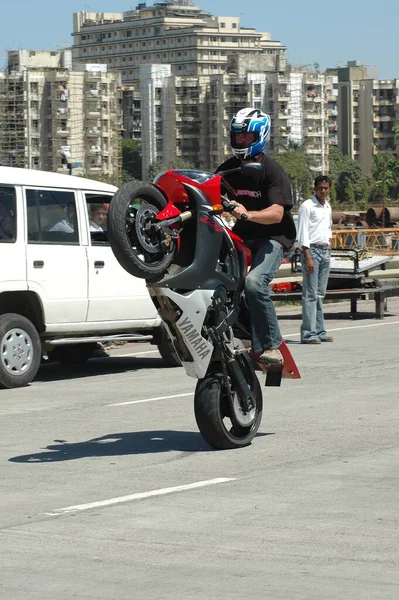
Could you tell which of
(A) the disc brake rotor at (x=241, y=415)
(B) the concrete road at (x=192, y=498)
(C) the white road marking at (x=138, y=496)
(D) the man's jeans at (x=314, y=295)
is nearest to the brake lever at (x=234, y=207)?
(A) the disc brake rotor at (x=241, y=415)

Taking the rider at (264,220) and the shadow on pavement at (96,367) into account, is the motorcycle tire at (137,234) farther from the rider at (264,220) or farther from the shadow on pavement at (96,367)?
the shadow on pavement at (96,367)

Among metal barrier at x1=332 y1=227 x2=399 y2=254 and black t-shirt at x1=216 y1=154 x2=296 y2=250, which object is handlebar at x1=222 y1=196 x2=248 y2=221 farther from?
metal barrier at x1=332 y1=227 x2=399 y2=254

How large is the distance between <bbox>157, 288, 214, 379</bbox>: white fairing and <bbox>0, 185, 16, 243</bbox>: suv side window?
5.25 meters

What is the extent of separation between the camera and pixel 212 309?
8.88 m

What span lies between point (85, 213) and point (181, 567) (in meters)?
8.84

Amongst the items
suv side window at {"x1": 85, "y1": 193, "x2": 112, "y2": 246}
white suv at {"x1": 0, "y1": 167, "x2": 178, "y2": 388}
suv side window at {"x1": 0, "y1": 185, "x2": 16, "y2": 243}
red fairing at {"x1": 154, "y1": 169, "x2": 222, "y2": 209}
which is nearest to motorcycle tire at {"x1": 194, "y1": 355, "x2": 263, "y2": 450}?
red fairing at {"x1": 154, "y1": 169, "x2": 222, "y2": 209}

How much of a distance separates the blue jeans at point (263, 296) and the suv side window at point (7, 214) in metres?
4.93

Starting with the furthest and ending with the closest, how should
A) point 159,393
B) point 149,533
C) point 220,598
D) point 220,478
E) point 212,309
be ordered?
point 159,393
point 212,309
point 220,478
point 149,533
point 220,598

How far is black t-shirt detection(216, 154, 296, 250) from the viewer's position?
9297 millimetres

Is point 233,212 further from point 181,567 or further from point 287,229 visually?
point 181,567

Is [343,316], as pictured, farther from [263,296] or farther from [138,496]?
[138,496]

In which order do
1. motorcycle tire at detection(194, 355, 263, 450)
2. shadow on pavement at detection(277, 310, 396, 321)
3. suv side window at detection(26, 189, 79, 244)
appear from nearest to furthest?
motorcycle tire at detection(194, 355, 263, 450) → suv side window at detection(26, 189, 79, 244) → shadow on pavement at detection(277, 310, 396, 321)

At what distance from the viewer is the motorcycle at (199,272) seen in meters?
8.56

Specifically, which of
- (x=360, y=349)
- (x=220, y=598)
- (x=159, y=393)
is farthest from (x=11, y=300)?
(x=220, y=598)
